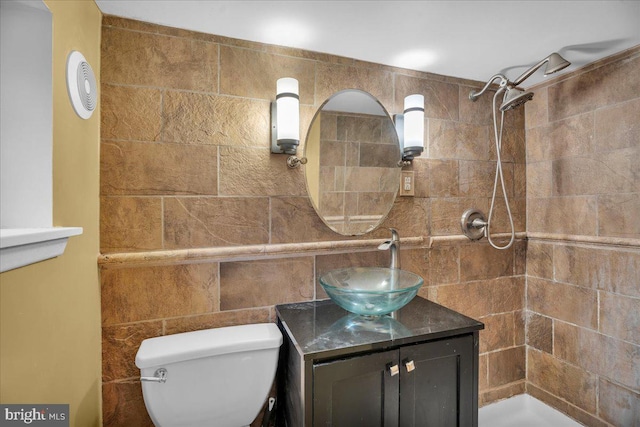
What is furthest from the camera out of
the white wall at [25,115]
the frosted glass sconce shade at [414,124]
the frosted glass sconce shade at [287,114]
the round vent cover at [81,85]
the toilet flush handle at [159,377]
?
the frosted glass sconce shade at [414,124]

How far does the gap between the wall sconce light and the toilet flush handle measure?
158 centimetres

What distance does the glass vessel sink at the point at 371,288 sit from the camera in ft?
4.23

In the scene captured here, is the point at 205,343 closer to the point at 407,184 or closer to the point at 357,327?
the point at 357,327

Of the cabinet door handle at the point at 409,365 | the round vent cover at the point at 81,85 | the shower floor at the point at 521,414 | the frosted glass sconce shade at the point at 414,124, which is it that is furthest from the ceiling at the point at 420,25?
the shower floor at the point at 521,414

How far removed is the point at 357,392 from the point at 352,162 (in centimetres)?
109

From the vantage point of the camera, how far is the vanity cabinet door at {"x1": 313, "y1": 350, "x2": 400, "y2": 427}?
110 cm

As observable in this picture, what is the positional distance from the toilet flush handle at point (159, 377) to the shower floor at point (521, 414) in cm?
189

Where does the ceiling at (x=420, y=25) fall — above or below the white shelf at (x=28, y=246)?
above

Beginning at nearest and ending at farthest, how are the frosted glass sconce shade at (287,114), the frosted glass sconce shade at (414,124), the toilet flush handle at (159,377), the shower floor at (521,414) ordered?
the toilet flush handle at (159,377), the frosted glass sconce shade at (287,114), the frosted glass sconce shade at (414,124), the shower floor at (521,414)

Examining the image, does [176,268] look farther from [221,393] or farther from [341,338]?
[341,338]

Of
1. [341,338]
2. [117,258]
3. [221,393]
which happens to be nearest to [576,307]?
[341,338]

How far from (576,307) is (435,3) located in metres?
1.89

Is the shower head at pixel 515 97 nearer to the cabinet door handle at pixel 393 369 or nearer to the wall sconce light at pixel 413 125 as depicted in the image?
the wall sconce light at pixel 413 125

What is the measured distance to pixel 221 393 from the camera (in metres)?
1.25
